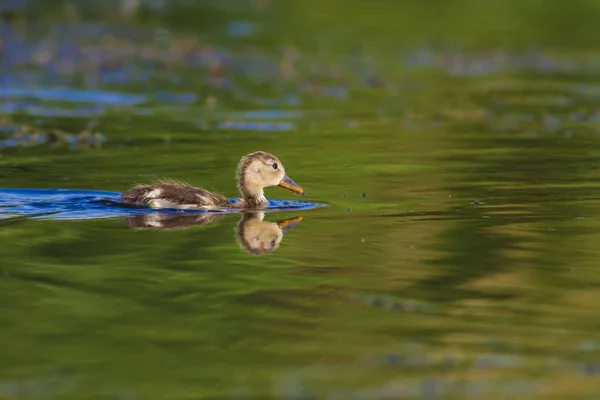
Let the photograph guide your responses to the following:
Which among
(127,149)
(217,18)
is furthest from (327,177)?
(217,18)

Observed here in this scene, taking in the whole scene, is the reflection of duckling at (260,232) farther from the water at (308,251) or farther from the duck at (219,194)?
the duck at (219,194)

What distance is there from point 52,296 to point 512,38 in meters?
19.1

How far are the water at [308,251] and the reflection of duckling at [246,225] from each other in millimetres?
40

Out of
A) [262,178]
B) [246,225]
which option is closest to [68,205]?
[246,225]

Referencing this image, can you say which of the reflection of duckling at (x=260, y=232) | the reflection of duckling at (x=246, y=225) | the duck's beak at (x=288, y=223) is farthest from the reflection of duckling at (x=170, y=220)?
the duck's beak at (x=288, y=223)

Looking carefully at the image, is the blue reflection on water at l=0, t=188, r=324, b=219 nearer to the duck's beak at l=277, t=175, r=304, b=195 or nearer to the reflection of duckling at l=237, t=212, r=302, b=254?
the duck's beak at l=277, t=175, r=304, b=195

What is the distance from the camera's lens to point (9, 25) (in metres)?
25.2

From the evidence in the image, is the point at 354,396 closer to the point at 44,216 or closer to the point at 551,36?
the point at 44,216

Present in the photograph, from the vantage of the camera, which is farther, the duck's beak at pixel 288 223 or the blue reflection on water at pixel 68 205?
the blue reflection on water at pixel 68 205

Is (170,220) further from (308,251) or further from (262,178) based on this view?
(308,251)

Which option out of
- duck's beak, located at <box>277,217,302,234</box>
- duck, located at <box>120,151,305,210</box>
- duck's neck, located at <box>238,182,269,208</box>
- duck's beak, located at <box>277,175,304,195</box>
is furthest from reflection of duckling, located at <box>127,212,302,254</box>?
duck's beak, located at <box>277,175,304,195</box>

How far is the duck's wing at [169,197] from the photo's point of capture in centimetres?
1072

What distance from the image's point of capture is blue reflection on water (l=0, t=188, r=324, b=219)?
34.4ft

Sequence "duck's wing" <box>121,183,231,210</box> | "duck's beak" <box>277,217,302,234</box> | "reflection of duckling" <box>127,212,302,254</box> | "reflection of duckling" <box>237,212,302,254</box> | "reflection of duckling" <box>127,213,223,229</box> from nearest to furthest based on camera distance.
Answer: "reflection of duckling" <box>237,212,302,254</box> → "reflection of duckling" <box>127,212,302,254</box> → "duck's beak" <box>277,217,302,234</box> → "reflection of duckling" <box>127,213,223,229</box> → "duck's wing" <box>121,183,231,210</box>
